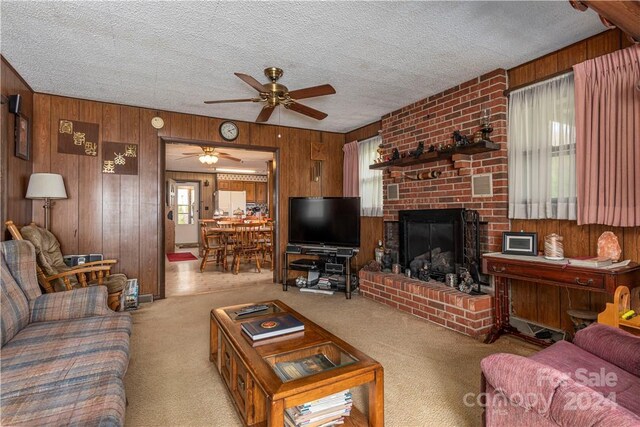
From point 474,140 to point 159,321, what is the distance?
361cm

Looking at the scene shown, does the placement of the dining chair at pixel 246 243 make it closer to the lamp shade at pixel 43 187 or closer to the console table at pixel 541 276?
the lamp shade at pixel 43 187

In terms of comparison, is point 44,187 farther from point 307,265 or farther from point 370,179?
point 370,179

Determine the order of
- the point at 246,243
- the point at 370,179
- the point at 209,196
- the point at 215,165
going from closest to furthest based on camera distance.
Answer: the point at 370,179 → the point at 246,243 → the point at 215,165 → the point at 209,196

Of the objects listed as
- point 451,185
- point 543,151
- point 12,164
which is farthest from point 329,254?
point 12,164

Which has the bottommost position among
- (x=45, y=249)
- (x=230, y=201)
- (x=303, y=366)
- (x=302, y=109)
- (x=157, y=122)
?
(x=303, y=366)

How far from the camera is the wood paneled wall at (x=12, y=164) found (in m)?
2.78

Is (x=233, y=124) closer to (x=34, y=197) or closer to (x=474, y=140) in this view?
(x=34, y=197)

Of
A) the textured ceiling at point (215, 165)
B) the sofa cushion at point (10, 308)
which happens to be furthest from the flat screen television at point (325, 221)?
the sofa cushion at point (10, 308)

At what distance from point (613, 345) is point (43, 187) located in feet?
14.8

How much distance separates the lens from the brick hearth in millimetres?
2842

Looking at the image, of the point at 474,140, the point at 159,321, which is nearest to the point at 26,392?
the point at 159,321

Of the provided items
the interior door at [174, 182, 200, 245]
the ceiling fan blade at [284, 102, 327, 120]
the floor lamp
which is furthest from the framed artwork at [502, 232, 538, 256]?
the interior door at [174, 182, 200, 245]

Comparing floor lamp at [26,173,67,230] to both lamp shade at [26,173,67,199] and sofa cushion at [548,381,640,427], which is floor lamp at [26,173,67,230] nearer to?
lamp shade at [26,173,67,199]

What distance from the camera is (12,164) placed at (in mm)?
3018
